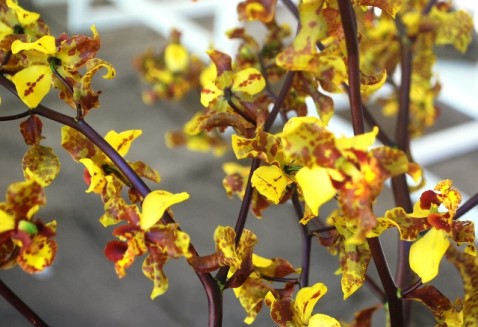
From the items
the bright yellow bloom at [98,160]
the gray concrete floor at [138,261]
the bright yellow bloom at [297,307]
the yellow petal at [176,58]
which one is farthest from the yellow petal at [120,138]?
the yellow petal at [176,58]

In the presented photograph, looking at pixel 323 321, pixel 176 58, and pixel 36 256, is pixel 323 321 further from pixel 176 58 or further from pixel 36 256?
pixel 176 58

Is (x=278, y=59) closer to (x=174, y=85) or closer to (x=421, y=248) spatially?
(x=421, y=248)

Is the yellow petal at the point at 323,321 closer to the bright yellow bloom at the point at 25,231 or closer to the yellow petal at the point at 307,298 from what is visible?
the yellow petal at the point at 307,298

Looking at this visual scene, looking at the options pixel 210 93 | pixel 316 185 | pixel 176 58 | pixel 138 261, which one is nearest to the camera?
pixel 316 185

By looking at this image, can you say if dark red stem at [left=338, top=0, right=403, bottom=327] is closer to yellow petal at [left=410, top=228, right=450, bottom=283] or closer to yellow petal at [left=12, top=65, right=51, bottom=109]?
yellow petal at [left=410, top=228, right=450, bottom=283]

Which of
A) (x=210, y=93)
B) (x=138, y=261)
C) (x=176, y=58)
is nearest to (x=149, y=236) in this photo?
(x=210, y=93)

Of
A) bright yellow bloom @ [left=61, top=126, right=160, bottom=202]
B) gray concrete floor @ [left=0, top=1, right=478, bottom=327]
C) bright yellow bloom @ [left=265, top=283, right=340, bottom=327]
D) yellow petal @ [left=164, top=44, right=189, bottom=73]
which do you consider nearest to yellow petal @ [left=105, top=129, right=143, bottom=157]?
bright yellow bloom @ [left=61, top=126, right=160, bottom=202]
